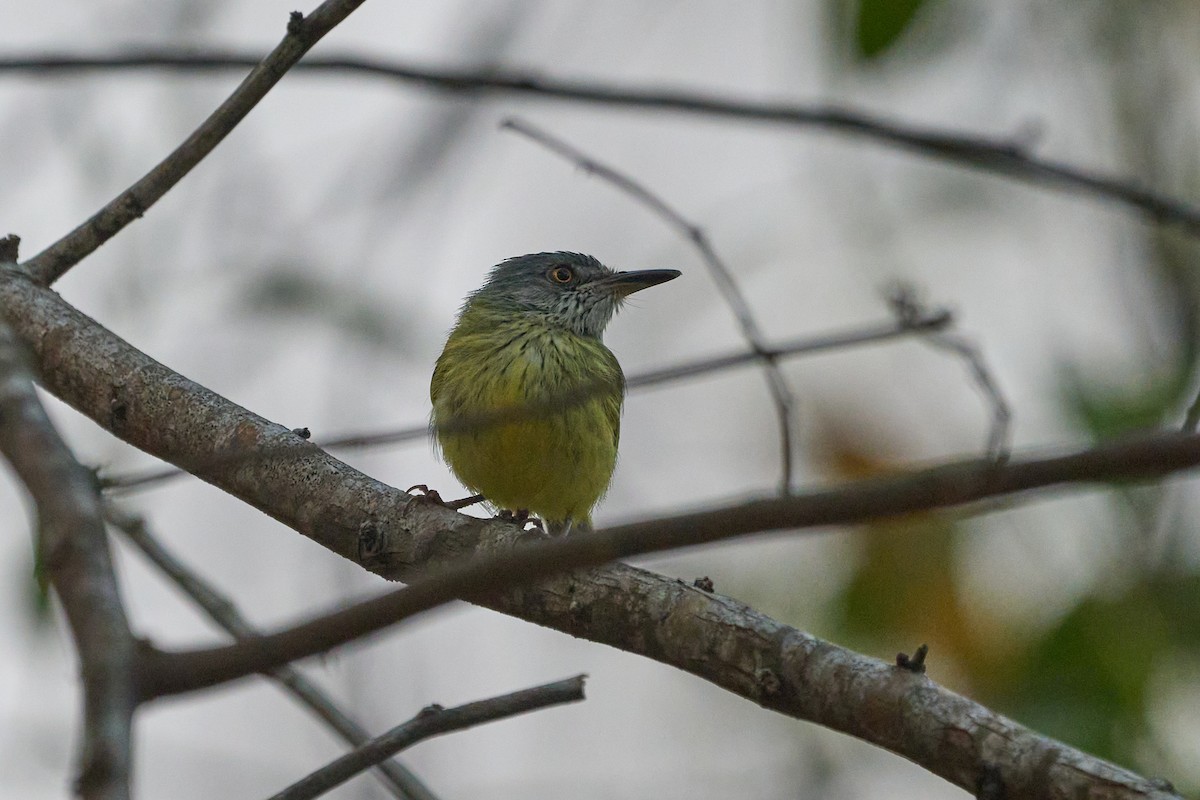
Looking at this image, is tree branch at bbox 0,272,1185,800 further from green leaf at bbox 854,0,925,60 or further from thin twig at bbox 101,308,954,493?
green leaf at bbox 854,0,925,60

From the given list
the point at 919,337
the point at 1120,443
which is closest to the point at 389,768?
the point at 919,337

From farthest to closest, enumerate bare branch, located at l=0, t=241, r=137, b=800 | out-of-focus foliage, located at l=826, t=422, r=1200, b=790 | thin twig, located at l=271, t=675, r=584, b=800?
out-of-focus foliage, located at l=826, t=422, r=1200, b=790 → thin twig, located at l=271, t=675, r=584, b=800 → bare branch, located at l=0, t=241, r=137, b=800

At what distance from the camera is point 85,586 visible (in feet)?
4.19

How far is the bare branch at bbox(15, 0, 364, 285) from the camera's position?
128 inches

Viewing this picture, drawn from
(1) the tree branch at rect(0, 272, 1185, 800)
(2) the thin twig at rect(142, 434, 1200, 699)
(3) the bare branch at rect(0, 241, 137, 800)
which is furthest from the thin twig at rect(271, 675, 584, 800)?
(3) the bare branch at rect(0, 241, 137, 800)

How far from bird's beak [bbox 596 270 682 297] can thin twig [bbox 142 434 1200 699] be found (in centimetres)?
488

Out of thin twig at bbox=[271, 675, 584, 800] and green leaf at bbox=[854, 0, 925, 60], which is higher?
green leaf at bbox=[854, 0, 925, 60]

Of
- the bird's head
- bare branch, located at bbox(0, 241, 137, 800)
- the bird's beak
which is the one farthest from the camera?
the bird's beak

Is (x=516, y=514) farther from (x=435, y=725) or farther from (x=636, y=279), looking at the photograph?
(x=435, y=725)

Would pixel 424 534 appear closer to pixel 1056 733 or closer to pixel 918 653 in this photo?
pixel 918 653

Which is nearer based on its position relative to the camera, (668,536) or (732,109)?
(668,536)

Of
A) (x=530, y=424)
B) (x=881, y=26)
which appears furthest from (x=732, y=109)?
(x=530, y=424)

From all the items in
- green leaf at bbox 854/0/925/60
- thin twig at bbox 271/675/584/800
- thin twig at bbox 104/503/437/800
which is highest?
green leaf at bbox 854/0/925/60

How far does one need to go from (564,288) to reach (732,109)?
9.34 ft
